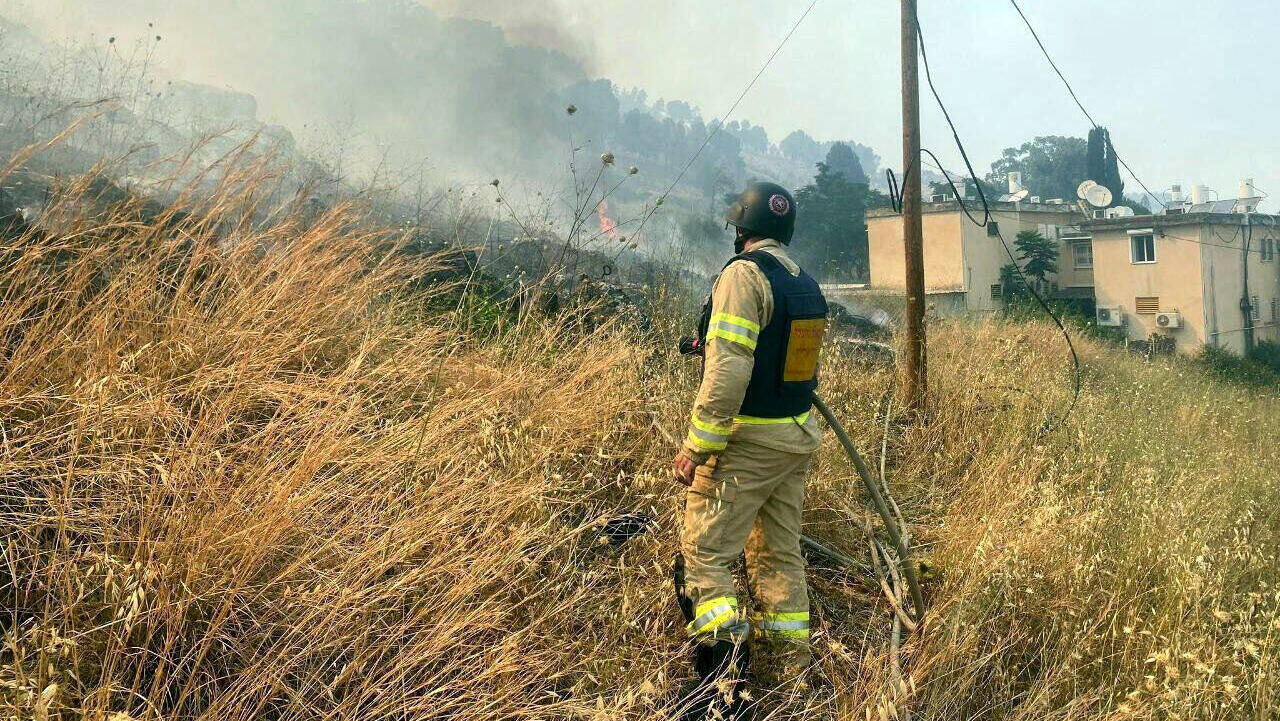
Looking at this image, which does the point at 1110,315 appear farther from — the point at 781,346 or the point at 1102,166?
the point at 781,346

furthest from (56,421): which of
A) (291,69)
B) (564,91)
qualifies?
(564,91)

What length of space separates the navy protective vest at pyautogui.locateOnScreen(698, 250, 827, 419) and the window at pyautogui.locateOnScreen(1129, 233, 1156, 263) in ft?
107

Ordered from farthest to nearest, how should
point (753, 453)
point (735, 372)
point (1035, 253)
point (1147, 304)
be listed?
point (1035, 253)
point (1147, 304)
point (753, 453)
point (735, 372)

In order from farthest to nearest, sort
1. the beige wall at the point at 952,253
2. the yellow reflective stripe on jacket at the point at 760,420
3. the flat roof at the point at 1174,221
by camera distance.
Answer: the beige wall at the point at 952,253 → the flat roof at the point at 1174,221 → the yellow reflective stripe on jacket at the point at 760,420

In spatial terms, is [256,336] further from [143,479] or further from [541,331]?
[541,331]

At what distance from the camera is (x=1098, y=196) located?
28438 mm

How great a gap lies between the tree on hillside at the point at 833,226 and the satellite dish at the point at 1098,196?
1291cm

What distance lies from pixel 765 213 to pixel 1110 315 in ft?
107

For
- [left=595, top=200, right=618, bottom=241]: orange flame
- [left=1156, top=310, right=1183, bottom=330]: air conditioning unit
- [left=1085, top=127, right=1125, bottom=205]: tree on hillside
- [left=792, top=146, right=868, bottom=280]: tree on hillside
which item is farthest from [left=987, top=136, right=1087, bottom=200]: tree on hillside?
[left=595, top=200, right=618, bottom=241]: orange flame

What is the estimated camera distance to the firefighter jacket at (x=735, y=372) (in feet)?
9.74

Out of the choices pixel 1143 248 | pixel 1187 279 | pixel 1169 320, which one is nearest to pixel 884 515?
pixel 1169 320

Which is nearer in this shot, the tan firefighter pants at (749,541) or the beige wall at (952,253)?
the tan firefighter pants at (749,541)

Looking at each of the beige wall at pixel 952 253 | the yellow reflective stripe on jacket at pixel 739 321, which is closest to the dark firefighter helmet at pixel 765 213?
the yellow reflective stripe on jacket at pixel 739 321

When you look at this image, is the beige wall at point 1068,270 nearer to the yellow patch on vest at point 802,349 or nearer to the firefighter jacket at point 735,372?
the yellow patch on vest at point 802,349
